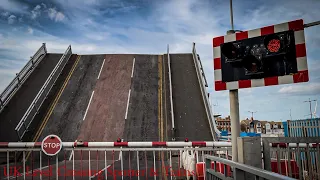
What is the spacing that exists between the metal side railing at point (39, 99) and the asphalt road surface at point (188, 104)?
8571 mm

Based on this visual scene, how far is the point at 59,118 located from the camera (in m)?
17.2

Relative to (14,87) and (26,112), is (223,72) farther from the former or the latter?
(14,87)

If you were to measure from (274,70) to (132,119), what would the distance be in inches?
554

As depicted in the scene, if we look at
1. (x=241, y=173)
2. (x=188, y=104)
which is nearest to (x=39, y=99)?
(x=188, y=104)

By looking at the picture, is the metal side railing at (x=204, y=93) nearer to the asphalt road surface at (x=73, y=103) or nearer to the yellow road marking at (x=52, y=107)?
the asphalt road surface at (x=73, y=103)

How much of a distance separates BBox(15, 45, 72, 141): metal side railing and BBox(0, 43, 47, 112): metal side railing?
1.92 meters

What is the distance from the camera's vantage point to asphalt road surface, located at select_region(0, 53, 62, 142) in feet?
49.8

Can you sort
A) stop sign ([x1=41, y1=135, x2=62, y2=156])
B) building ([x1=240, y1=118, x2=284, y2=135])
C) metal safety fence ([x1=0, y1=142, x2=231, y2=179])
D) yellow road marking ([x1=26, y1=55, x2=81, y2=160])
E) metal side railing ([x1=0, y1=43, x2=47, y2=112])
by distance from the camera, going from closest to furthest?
stop sign ([x1=41, y1=135, x2=62, y2=156]), metal safety fence ([x1=0, y1=142, x2=231, y2=179]), yellow road marking ([x1=26, y1=55, x2=81, y2=160]), metal side railing ([x1=0, y1=43, x2=47, y2=112]), building ([x1=240, y1=118, x2=284, y2=135])

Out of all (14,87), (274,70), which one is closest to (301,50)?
(274,70)

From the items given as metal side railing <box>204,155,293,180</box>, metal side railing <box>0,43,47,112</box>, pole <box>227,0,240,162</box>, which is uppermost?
metal side railing <box>0,43,47,112</box>

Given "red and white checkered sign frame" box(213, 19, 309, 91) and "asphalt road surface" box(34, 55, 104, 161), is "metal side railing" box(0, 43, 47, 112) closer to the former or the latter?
"asphalt road surface" box(34, 55, 104, 161)

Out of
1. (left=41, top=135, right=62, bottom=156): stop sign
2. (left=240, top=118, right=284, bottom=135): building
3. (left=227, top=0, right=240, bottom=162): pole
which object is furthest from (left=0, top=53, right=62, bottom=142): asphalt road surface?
(left=240, top=118, right=284, bottom=135): building

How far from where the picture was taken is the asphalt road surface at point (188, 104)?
16.2 meters

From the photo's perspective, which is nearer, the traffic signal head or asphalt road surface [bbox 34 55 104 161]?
the traffic signal head
